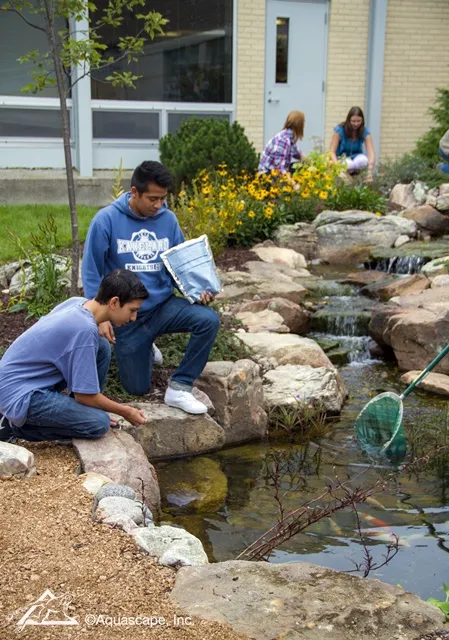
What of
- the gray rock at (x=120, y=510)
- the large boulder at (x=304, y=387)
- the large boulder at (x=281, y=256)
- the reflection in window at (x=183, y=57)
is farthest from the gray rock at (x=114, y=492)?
the reflection in window at (x=183, y=57)

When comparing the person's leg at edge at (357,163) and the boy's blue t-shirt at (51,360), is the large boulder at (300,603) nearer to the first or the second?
the boy's blue t-shirt at (51,360)

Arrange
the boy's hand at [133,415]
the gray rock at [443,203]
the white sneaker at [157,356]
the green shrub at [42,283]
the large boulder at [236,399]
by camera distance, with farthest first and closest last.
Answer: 1. the gray rock at [443,203]
2. the green shrub at [42,283]
3. the white sneaker at [157,356]
4. the large boulder at [236,399]
5. the boy's hand at [133,415]

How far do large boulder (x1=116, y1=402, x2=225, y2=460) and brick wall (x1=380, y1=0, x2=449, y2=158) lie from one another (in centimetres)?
1028

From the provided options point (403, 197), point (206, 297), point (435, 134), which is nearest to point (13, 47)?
point (403, 197)

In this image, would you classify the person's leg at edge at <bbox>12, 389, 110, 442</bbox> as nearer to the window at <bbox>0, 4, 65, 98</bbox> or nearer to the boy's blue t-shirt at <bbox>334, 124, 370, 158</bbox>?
the boy's blue t-shirt at <bbox>334, 124, 370, 158</bbox>

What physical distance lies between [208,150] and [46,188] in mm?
2266

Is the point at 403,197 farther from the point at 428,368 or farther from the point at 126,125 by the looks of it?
the point at 428,368

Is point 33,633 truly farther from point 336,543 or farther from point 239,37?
point 239,37

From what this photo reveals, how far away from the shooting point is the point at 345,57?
13930mm

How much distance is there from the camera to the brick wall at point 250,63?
43.0ft

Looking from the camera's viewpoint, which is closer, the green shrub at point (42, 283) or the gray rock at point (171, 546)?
the gray rock at point (171, 546)

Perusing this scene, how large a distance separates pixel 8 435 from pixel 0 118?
8.67 metres

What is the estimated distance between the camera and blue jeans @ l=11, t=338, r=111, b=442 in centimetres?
423

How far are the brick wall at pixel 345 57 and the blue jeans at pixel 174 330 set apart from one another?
372 inches
